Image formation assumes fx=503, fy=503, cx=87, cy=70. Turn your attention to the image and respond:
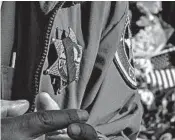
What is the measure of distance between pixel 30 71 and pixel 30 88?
0.12ft

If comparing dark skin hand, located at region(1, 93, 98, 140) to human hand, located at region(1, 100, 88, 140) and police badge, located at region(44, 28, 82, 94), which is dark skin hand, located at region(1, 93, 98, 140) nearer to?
human hand, located at region(1, 100, 88, 140)

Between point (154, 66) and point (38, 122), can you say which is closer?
point (38, 122)

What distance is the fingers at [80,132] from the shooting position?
2.80 feet

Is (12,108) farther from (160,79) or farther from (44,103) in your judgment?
(160,79)

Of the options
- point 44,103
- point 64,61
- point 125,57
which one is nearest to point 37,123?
point 44,103

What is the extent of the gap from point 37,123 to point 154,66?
260 centimetres

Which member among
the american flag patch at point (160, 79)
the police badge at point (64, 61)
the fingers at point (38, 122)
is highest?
the police badge at point (64, 61)

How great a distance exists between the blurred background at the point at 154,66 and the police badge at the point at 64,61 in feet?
6.45

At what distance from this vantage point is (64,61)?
3.74 ft

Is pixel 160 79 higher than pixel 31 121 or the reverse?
the reverse

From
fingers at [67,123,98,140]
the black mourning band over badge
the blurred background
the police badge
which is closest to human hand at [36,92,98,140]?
fingers at [67,123,98,140]

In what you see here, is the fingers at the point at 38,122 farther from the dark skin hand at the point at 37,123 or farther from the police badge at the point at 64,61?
the police badge at the point at 64,61

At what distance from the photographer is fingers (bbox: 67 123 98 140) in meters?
0.85

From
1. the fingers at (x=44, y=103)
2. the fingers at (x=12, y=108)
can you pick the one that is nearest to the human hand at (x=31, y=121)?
the fingers at (x=12, y=108)
